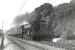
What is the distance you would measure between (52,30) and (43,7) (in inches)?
530

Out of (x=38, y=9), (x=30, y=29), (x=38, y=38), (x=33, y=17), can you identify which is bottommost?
(x=38, y=38)

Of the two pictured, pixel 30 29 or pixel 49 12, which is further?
pixel 49 12

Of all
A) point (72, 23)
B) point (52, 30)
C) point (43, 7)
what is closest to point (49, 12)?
point (43, 7)

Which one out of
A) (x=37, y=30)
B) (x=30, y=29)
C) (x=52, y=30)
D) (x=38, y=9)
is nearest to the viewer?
(x=37, y=30)

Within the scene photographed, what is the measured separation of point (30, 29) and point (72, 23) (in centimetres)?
2805

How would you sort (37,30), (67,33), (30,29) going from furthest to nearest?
(30,29), (37,30), (67,33)

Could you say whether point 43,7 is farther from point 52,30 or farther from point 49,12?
point 52,30

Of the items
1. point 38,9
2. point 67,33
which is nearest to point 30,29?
point 38,9

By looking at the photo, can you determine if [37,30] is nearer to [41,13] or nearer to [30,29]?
[30,29]

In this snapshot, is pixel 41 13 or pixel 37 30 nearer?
pixel 37 30

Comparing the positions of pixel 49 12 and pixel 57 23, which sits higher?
pixel 49 12

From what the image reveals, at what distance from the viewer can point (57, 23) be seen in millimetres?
69250

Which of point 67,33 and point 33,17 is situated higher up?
point 33,17

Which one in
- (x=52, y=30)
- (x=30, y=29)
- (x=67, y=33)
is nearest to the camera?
(x=67, y=33)
